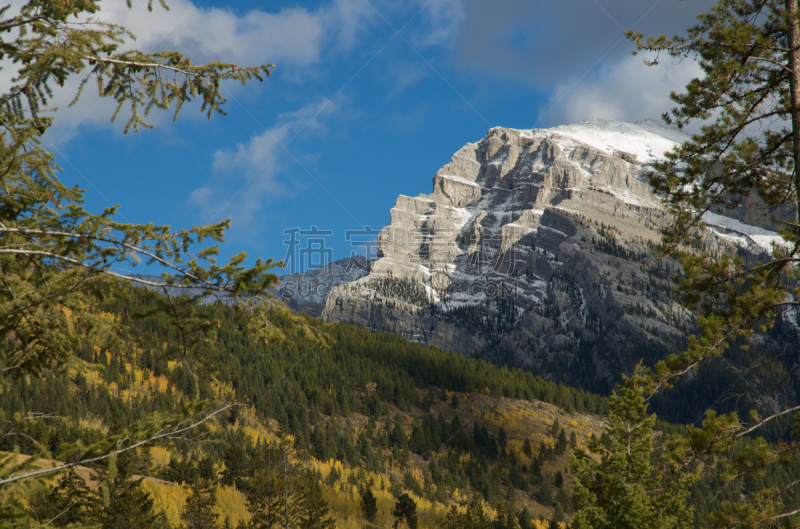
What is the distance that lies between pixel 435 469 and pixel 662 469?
213 feet

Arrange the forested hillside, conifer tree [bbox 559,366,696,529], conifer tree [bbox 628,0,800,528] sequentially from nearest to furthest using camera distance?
conifer tree [bbox 628,0,800,528], conifer tree [bbox 559,366,696,529], the forested hillside

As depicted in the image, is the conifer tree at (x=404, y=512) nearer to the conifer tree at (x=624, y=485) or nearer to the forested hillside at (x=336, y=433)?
the forested hillside at (x=336, y=433)

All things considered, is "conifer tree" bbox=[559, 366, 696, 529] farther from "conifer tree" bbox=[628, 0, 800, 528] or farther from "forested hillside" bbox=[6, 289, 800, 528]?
"conifer tree" bbox=[628, 0, 800, 528]

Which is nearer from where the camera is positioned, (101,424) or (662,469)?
(662,469)

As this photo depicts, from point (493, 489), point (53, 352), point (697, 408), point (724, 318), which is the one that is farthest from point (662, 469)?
point (697, 408)

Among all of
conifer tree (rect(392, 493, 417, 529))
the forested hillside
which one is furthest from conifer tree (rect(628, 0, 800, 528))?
conifer tree (rect(392, 493, 417, 529))

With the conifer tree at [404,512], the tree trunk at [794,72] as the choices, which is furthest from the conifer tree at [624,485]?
the conifer tree at [404,512]

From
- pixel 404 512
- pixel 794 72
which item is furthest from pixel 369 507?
pixel 794 72

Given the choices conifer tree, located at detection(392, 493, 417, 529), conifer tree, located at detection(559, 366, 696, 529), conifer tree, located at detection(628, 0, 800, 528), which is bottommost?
conifer tree, located at detection(392, 493, 417, 529)

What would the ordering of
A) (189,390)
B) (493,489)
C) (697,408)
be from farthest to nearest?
1. (697,408)
2. (493,489)
3. (189,390)

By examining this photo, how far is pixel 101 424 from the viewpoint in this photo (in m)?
49.8

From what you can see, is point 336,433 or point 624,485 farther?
point 336,433

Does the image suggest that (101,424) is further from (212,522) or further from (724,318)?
(724,318)

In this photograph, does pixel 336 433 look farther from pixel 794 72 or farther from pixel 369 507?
pixel 794 72
